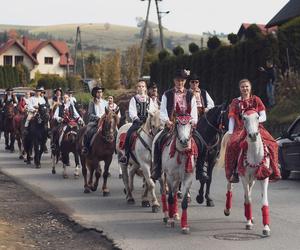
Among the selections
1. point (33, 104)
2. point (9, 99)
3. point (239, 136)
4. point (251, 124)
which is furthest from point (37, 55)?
point (251, 124)

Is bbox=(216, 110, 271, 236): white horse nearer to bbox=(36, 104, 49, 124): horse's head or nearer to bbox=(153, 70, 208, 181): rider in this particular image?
bbox=(153, 70, 208, 181): rider

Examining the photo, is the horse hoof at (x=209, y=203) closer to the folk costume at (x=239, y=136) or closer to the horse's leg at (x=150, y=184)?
the horse's leg at (x=150, y=184)

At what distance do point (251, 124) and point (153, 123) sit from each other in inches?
120

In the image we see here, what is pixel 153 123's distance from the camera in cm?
1305

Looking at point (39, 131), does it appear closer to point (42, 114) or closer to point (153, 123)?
point (42, 114)

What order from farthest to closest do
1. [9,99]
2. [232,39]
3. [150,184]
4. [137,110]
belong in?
1. [232,39]
2. [9,99]
3. [137,110]
4. [150,184]

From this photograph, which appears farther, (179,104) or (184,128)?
(179,104)

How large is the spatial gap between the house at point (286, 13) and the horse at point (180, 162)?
36.4 m

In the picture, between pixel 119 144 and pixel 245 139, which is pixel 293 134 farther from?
pixel 245 139

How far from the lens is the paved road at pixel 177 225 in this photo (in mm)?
10039

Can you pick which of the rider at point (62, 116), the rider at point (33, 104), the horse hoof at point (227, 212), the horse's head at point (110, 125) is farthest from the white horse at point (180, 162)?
the rider at point (33, 104)

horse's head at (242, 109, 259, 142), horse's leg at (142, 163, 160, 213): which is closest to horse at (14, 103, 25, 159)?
horse's leg at (142, 163, 160, 213)

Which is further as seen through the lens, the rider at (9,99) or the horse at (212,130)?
the rider at (9,99)

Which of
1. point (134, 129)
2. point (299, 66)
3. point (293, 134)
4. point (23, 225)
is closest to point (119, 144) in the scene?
point (134, 129)
